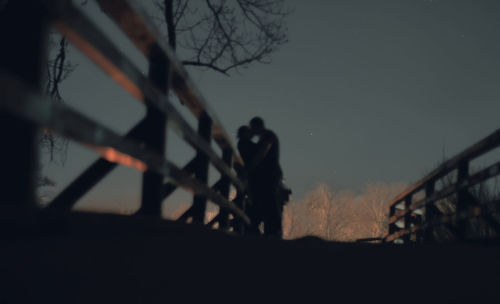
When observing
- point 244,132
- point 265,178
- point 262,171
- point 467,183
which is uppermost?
point 244,132

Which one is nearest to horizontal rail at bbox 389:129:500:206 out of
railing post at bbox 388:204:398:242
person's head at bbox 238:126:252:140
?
person's head at bbox 238:126:252:140

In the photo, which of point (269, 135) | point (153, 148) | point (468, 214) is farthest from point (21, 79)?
point (269, 135)

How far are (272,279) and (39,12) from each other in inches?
67.6

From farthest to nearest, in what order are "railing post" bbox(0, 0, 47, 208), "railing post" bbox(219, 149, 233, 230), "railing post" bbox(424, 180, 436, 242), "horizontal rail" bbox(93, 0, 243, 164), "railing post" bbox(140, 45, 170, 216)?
"railing post" bbox(424, 180, 436, 242), "railing post" bbox(219, 149, 233, 230), "railing post" bbox(140, 45, 170, 216), "horizontal rail" bbox(93, 0, 243, 164), "railing post" bbox(0, 0, 47, 208)

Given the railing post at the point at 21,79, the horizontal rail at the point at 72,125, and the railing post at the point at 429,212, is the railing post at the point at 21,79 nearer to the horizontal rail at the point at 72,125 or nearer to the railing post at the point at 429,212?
the horizontal rail at the point at 72,125

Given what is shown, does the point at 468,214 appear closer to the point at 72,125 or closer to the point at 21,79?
the point at 72,125

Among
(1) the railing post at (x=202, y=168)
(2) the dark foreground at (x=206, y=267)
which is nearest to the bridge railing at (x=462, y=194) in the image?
(2) the dark foreground at (x=206, y=267)

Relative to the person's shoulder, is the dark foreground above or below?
below

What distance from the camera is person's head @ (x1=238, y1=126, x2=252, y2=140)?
7.32 m

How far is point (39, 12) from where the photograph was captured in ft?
5.33

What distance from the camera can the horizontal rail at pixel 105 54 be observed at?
1739 mm

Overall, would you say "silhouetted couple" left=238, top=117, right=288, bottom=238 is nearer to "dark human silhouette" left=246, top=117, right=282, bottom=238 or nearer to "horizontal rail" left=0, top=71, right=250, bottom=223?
"dark human silhouette" left=246, top=117, right=282, bottom=238

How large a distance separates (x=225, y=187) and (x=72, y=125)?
4.65 metres

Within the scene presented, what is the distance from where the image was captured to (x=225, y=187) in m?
6.32
